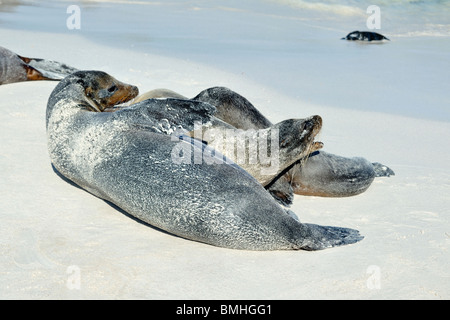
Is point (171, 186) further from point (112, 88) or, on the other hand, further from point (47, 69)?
point (47, 69)

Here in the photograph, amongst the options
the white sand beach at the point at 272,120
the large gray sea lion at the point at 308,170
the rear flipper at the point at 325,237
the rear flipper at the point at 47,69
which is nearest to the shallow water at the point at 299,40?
the white sand beach at the point at 272,120

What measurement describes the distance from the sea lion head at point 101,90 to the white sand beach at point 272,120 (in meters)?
0.72

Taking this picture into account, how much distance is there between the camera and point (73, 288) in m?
3.35

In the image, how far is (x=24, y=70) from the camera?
324 inches

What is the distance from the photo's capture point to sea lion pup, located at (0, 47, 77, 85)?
8.10 metres

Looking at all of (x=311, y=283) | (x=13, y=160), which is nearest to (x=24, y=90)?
(x=13, y=160)

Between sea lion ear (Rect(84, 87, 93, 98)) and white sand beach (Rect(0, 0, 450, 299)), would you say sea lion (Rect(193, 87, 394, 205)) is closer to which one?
white sand beach (Rect(0, 0, 450, 299))

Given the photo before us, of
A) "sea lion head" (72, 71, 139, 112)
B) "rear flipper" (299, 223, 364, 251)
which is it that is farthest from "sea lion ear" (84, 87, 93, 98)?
"rear flipper" (299, 223, 364, 251)

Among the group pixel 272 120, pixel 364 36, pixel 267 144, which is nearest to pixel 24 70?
pixel 272 120

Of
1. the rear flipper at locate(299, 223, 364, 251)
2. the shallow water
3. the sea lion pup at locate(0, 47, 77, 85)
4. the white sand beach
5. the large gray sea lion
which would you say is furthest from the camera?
the shallow water

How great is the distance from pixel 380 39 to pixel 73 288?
37.7 feet

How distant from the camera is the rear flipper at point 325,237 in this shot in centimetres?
402

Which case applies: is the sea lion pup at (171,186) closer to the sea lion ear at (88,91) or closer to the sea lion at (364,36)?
the sea lion ear at (88,91)
